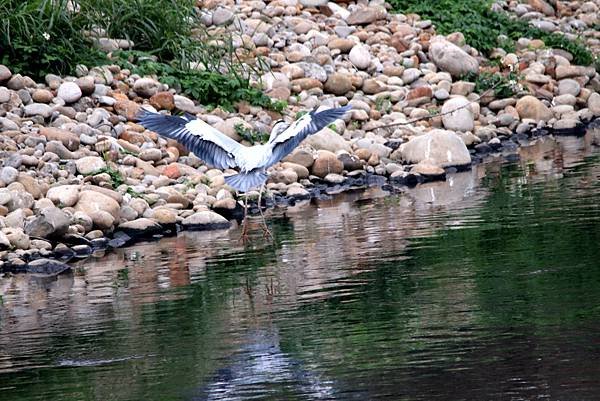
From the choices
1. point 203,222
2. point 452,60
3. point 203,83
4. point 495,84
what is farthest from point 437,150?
point 452,60

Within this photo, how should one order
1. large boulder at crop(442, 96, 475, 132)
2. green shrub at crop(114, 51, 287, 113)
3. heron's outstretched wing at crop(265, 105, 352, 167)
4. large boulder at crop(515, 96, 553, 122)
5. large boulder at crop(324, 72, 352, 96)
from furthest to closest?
large boulder at crop(515, 96, 553, 122) → large boulder at crop(324, 72, 352, 96) → large boulder at crop(442, 96, 475, 132) → green shrub at crop(114, 51, 287, 113) → heron's outstretched wing at crop(265, 105, 352, 167)

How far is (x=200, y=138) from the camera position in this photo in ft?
39.5

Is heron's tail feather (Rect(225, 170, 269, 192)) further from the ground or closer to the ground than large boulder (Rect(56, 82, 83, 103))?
closer to the ground

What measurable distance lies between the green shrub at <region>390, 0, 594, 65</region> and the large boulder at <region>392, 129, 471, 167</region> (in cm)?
506

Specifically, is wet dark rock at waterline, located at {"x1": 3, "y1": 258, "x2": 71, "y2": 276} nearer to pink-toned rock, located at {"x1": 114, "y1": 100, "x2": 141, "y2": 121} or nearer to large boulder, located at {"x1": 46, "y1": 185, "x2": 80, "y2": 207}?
large boulder, located at {"x1": 46, "y1": 185, "x2": 80, "y2": 207}

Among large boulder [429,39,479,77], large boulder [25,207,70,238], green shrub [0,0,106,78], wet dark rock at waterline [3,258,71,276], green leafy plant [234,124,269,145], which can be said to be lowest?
wet dark rock at waterline [3,258,71,276]

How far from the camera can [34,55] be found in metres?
15.8

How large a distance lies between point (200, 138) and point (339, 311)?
169 inches

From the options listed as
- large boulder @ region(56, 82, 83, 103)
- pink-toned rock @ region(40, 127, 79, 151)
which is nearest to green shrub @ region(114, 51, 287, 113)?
large boulder @ region(56, 82, 83, 103)

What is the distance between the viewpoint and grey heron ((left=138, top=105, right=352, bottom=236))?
1138 cm

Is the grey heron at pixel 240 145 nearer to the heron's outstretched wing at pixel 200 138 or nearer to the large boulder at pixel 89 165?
the heron's outstretched wing at pixel 200 138

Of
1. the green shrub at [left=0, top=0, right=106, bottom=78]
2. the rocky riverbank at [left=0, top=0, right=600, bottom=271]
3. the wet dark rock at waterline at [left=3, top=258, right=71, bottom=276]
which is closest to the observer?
the wet dark rock at waterline at [left=3, top=258, right=71, bottom=276]

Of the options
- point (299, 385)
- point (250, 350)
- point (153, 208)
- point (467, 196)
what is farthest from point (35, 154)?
point (299, 385)

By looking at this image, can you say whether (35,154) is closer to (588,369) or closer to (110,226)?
(110,226)
